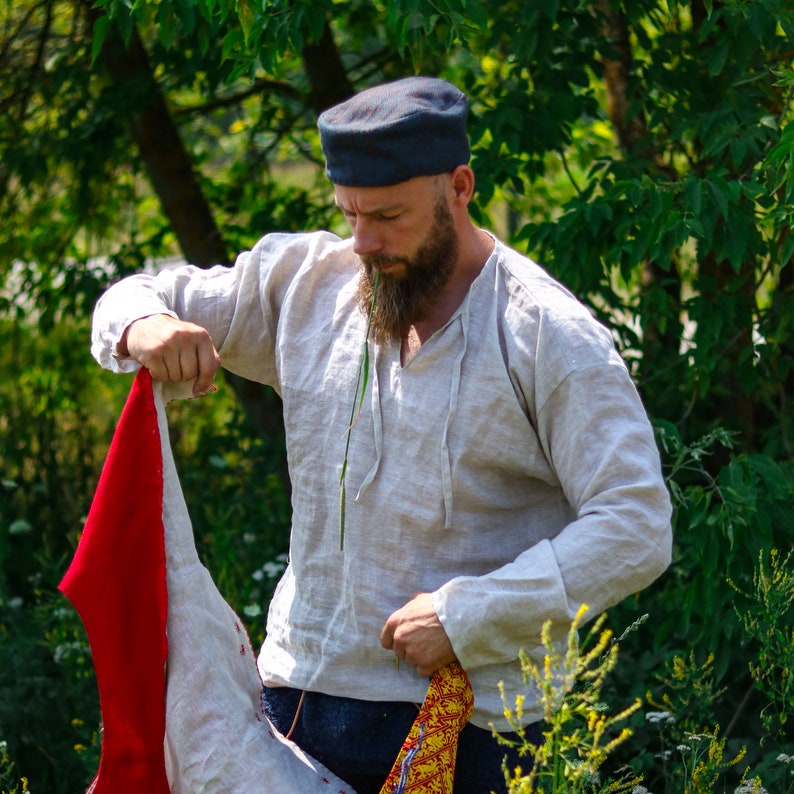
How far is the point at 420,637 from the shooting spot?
77.8 inches

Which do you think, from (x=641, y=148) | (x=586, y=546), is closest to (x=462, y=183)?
(x=586, y=546)

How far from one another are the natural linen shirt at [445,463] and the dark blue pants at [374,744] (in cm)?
4

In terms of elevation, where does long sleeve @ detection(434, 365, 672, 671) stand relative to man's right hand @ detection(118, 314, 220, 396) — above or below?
below

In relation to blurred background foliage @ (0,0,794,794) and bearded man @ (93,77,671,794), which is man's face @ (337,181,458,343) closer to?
bearded man @ (93,77,671,794)

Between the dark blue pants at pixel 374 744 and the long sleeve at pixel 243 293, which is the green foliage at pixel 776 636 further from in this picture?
the long sleeve at pixel 243 293

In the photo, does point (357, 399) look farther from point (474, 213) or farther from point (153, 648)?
point (474, 213)

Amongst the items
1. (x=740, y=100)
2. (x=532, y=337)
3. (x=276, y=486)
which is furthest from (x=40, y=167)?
(x=532, y=337)

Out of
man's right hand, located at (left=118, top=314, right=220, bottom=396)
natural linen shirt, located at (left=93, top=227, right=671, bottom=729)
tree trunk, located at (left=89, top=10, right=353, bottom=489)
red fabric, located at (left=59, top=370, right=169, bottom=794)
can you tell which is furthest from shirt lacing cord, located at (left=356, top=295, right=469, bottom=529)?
tree trunk, located at (left=89, top=10, right=353, bottom=489)

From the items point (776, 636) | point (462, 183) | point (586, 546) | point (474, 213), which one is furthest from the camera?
point (474, 213)

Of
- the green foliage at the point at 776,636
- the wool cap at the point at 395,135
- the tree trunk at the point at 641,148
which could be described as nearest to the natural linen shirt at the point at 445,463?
the wool cap at the point at 395,135

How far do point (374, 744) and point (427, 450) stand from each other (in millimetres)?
576

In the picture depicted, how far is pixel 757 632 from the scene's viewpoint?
9.13ft

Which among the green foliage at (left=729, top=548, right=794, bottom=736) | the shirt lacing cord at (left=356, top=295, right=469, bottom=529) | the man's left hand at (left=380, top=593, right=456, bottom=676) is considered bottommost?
the green foliage at (left=729, top=548, right=794, bottom=736)

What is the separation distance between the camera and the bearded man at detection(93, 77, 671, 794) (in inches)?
77.4
